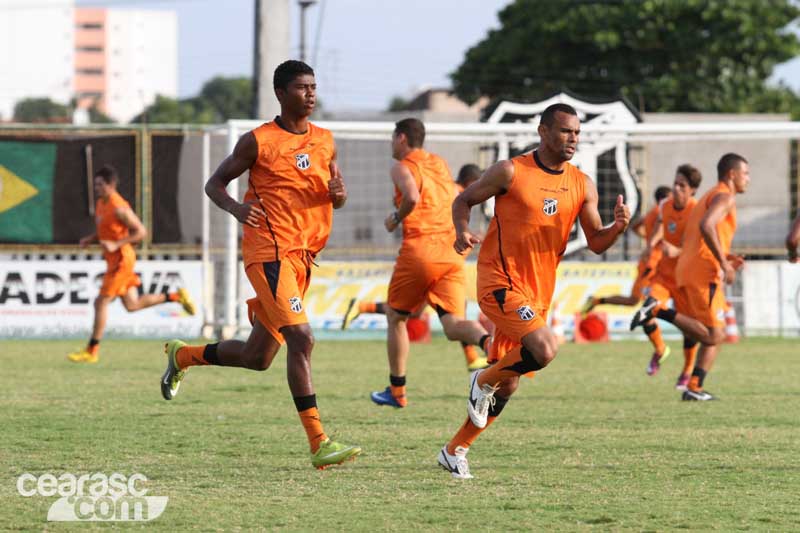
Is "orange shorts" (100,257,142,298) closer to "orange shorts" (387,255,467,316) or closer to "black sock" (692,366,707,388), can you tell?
"orange shorts" (387,255,467,316)

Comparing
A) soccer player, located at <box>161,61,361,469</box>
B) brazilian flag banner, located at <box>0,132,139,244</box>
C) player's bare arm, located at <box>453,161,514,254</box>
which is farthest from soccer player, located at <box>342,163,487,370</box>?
brazilian flag banner, located at <box>0,132,139,244</box>

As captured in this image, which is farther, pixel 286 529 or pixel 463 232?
pixel 463 232

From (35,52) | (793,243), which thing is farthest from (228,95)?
(793,243)

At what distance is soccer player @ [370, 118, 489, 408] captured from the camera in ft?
39.3

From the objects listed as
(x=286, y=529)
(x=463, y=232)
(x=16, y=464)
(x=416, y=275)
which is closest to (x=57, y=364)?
(x=416, y=275)

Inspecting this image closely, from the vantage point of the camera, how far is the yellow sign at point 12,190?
2206 cm

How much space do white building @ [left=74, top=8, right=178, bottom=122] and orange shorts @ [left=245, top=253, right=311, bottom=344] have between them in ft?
572

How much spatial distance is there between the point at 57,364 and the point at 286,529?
34.6ft

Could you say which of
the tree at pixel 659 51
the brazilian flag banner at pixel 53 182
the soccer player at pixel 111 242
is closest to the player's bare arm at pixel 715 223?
the soccer player at pixel 111 242

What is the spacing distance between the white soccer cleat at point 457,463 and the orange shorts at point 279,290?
47.0 inches

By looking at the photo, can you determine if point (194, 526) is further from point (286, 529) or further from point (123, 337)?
point (123, 337)

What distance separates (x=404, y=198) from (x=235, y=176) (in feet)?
10.0

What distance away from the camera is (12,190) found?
72.7ft

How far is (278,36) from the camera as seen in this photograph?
78.8 ft
